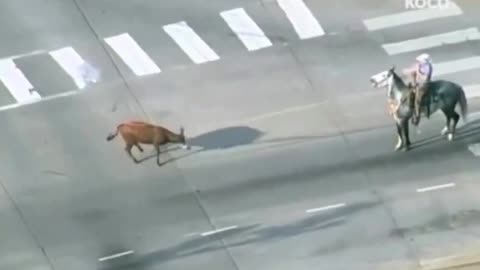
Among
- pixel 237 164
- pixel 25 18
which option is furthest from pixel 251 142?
pixel 25 18

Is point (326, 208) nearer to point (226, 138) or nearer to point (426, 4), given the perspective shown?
point (226, 138)

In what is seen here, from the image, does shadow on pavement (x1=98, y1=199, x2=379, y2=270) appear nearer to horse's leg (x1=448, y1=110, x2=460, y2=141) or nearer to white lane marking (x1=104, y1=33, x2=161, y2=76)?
horse's leg (x1=448, y1=110, x2=460, y2=141)

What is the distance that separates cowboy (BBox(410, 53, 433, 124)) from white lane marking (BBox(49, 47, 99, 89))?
16.5 ft

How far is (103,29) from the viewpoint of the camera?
2589 cm

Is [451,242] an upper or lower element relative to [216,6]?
lower

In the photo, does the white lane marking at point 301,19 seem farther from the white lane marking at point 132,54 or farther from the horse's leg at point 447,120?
the horse's leg at point 447,120

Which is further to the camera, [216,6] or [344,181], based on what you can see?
[216,6]

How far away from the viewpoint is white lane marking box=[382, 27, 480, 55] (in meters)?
24.8

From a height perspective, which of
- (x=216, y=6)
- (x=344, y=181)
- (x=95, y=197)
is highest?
→ (x=216, y=6)

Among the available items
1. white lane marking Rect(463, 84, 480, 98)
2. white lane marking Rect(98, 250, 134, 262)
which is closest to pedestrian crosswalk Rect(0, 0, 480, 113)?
white lane marking Rect(463, 84, 480, 98)

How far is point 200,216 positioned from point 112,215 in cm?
128

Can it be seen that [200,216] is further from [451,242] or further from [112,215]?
[451,242]

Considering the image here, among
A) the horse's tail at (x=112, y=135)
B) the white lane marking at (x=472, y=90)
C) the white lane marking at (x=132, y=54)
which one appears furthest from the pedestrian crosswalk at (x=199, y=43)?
the horse's tail at (x=112, y=135)

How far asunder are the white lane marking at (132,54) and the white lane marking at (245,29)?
4.82 feet
